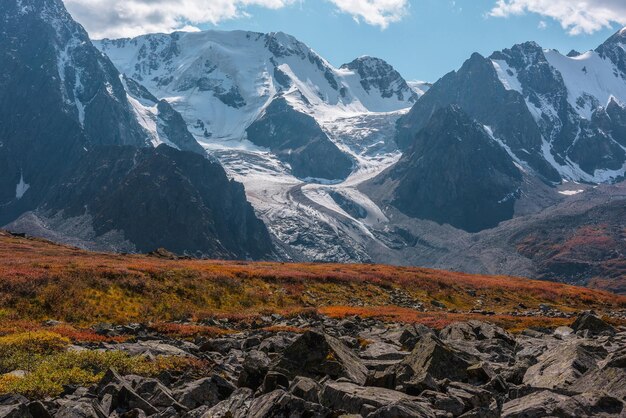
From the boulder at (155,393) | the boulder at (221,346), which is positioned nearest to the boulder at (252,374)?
the boulder at (155,393)

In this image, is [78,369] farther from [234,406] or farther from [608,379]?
[608,379]

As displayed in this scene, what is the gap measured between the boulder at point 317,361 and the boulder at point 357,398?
3051mm

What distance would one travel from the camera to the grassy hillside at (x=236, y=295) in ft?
151

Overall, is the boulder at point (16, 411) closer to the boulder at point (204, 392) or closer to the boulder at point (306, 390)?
the boulder at point (204, 392)

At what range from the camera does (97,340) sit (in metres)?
32.5

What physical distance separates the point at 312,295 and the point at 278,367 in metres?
42.5

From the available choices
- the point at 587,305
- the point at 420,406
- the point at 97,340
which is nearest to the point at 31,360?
the point at 97,340

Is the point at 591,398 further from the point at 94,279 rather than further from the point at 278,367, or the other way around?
the point at 94,279

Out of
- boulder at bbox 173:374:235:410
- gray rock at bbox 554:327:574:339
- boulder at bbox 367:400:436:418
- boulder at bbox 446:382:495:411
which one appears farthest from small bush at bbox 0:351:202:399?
gray rock at bbox 554:327:574:339

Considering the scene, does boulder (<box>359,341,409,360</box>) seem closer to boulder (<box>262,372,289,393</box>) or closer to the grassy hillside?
boulder (<box>262,372,289,393</box>)

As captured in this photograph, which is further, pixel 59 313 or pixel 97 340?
pixel 59 313

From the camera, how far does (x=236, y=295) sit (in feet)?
198

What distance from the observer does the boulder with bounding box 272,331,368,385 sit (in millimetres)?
23719

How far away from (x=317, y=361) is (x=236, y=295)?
3690 cm
